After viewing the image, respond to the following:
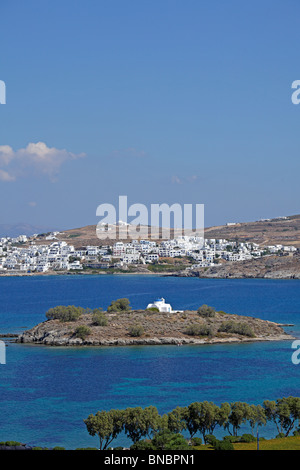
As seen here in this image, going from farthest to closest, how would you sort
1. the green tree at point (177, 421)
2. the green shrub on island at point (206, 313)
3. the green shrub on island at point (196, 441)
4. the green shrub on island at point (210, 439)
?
the green shrub on island at point (206, 313), the green tree at point (177, 421), the green shrub on island at point (196, 441), the green shrub on island at point (210, 439)

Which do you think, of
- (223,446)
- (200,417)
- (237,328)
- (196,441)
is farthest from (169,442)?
(237,328)

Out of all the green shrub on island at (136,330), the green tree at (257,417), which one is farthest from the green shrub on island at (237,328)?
the green tree at (257,417)

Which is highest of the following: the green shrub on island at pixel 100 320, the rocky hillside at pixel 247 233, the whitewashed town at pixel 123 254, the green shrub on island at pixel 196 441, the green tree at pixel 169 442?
the rocky hillside at pixel 247 233

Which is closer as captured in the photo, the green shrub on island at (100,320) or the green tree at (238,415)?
the green tree at (238,415)

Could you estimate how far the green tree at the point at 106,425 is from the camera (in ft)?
50.2

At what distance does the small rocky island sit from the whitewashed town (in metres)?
62.4

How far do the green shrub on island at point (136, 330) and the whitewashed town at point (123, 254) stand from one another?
64.9 m

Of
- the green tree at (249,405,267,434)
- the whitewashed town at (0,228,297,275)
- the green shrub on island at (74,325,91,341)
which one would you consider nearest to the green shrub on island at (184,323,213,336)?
the green shrub on island at (74,325,91,341)

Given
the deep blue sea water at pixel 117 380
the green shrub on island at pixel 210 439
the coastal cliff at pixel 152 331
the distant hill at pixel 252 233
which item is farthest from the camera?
the distant hill at pixel 252 233

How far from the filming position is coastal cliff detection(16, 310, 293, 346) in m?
31.1

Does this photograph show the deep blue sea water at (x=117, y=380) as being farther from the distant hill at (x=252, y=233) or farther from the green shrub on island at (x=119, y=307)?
the distant hill at (x=252, y=233)

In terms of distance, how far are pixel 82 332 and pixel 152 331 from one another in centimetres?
337

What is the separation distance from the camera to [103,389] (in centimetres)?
2227
